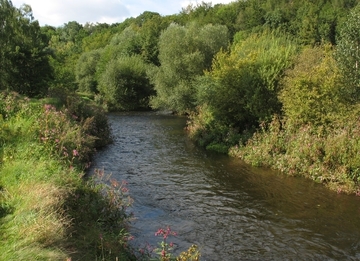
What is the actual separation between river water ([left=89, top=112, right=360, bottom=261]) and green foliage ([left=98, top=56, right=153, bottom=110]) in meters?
29.8

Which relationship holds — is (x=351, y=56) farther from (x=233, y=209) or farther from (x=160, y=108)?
(x=160, y=108)

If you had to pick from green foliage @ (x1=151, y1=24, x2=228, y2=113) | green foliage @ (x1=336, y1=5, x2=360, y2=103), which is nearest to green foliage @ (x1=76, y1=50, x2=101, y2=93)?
green foliage @ (x1=151, y1=24, x2=228, y2=113)

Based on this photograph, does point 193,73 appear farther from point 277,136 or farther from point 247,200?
point 247,200

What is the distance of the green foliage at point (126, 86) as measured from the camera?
4950 cm

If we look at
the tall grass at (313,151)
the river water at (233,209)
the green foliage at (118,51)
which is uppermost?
the green foliage at (118,51)

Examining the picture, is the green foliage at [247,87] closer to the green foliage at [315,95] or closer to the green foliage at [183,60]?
the green foliage at [315,95]

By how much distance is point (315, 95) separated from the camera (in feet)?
58.3

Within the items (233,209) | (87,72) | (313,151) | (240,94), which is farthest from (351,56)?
(87,72)

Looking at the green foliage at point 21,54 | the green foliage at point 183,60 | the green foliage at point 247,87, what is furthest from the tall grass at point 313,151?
the green foliage at point 21,54

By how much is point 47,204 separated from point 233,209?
7.09 metres

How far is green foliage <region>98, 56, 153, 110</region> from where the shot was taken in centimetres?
4950

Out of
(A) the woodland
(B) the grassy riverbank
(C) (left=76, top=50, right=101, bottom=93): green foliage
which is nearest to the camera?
(B) the grassy riverbank

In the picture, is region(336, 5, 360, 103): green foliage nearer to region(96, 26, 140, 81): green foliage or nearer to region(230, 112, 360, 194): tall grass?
region(230, 112, 360, 194): tall grass

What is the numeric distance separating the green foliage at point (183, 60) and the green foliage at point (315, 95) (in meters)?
18.6
